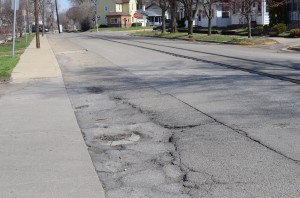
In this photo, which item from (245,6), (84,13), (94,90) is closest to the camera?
(94,90)

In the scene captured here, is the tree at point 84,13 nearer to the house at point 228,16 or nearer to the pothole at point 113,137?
the house at point 228,16

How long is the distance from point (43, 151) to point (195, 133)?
2.33m

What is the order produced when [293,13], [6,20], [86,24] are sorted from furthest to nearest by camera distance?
1. [86,24]
2. [6,20]
3. [293,13]

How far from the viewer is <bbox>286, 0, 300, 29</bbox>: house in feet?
145

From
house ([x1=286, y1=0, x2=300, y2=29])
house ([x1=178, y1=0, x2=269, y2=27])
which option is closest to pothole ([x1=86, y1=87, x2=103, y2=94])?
house ([x1=286, y1=0, x2=300, y2=29])

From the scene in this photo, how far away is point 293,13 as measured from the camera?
45156 millimetres

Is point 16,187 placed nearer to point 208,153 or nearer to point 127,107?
point 208,153

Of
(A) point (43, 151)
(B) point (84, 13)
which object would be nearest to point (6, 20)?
(A) point (43, 151)

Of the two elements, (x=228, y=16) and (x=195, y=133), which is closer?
(x=195, y=133)

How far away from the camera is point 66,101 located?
11.1 m

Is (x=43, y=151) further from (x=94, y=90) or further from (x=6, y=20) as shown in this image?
(x=6, y=20)

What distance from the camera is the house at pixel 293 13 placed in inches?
1746

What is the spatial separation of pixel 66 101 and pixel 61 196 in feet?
21.4

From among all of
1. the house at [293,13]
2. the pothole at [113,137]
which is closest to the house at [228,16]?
the house at [293,13]
